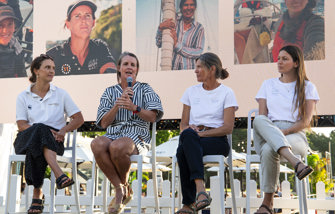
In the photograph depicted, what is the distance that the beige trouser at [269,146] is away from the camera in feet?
9.59

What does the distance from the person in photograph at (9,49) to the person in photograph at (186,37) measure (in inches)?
82.1

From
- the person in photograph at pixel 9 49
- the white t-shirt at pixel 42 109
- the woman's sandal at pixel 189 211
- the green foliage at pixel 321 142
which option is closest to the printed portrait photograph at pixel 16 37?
the person in photograph at pixel 9 49

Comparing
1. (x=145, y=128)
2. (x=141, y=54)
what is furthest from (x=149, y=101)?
(x=141, y=54)

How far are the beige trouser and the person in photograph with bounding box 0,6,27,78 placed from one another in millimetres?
4260

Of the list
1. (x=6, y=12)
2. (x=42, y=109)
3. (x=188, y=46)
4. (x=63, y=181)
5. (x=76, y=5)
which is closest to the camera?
(x=63, y=181)

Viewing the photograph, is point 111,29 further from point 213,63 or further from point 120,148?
point 120,148

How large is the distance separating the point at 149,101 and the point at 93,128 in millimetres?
3481

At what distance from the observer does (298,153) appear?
→ 317 cm

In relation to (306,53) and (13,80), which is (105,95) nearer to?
(306,53)

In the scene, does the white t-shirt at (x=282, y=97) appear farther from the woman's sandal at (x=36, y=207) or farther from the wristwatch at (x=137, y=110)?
the woman's sandal at (x=36, y=207)

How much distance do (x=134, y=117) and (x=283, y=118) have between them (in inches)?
41.1

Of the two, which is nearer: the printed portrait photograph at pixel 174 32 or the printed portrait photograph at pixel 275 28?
the printed portrait photograph at pixel 275 28


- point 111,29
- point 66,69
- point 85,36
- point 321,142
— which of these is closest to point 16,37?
point 66,69

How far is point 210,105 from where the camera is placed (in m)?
3.45
